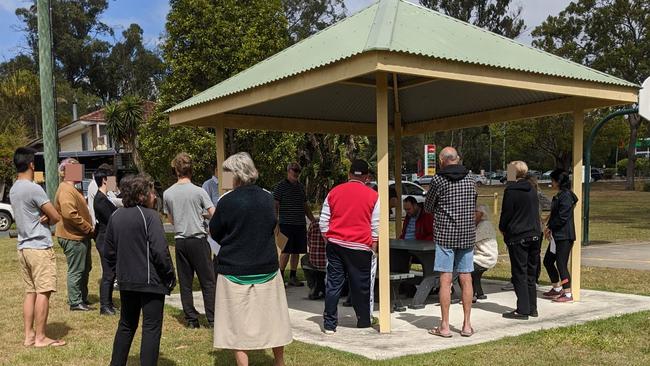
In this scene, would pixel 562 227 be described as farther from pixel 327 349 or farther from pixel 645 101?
pixel 327 349

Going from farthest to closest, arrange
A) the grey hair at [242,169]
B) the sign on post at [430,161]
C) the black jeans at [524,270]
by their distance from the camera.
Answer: the sign on post at [430,161] < the black jeans at [524,270] < the grey hair at [242,169]

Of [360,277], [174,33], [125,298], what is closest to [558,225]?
[360,277]

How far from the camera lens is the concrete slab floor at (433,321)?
571cm

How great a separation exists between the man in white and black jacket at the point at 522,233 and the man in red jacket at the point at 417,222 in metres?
1.55

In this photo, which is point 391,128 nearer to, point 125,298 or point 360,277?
point 360,277

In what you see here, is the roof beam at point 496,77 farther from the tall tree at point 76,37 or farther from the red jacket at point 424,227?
the tall tree at point 76,37

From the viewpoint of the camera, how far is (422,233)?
8.28m

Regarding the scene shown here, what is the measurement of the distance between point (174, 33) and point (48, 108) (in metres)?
12.6

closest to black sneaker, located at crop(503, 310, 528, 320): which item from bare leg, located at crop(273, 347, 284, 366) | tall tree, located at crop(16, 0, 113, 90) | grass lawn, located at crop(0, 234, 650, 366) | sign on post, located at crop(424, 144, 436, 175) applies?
grass lawn, located at crop(0, 234, 650, 366)

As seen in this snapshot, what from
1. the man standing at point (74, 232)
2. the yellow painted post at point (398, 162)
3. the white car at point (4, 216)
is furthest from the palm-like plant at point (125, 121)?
the man standing at point (74, 232)

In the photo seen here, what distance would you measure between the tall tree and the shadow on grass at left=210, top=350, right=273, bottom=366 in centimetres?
6277

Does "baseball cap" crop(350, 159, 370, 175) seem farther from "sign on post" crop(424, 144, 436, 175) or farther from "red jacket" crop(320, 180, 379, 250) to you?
"sign on post" crop(424, 144, 436, 175)

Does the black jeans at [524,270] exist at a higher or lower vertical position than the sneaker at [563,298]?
higher

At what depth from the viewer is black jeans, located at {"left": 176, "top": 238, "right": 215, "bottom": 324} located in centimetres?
654
